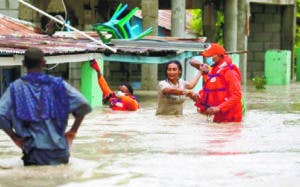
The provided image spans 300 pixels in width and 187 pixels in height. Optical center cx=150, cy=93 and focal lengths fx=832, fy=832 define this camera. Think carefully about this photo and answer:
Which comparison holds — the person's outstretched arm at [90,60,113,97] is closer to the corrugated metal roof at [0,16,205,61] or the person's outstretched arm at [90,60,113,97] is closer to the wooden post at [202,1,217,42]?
the corrugated metal roof at [0,16,205,61]

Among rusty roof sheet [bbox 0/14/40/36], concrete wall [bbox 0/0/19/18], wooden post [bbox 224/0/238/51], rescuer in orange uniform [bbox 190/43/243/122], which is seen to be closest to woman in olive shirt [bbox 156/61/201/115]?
rescuer in orange uniform [bbox 190/43/243/122]

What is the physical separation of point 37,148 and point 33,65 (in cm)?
74

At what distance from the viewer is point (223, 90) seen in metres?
12.4

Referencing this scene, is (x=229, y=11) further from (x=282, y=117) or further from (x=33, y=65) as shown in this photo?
(x=33, y=65)

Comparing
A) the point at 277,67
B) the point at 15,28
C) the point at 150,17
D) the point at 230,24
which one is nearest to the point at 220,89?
the point at 15,28

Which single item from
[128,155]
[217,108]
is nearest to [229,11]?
[217,108]

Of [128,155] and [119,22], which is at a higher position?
[119,22]

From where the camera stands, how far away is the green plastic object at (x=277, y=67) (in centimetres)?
2983

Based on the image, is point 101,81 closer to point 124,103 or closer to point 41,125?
point 124,103

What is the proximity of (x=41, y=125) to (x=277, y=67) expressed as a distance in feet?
78.0

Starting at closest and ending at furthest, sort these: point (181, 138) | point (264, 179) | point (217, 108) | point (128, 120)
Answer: point (264, 179), point (181, 138), point (217, 108), point (128, 120)

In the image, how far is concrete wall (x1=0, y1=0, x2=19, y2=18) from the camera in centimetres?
1992

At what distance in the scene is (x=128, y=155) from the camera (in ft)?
28.9

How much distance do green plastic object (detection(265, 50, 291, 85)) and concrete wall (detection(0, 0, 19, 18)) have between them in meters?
12.2
